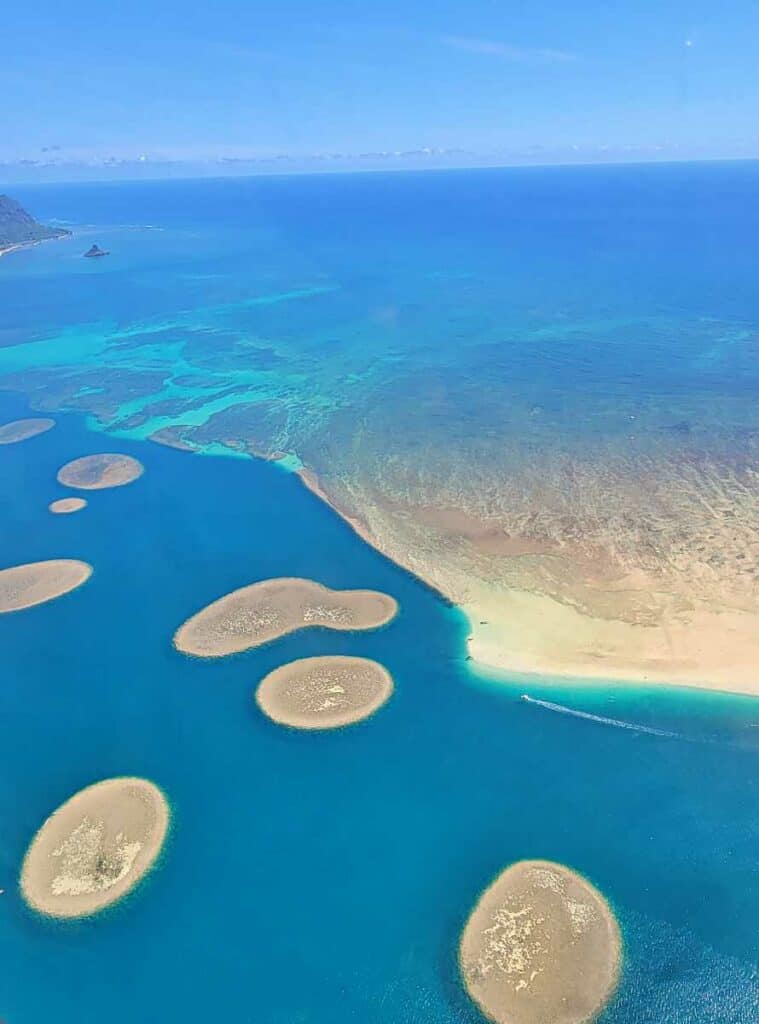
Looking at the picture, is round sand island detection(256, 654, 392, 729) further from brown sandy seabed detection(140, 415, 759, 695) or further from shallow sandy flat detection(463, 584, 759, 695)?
brown sandy seabed detection(140, 415, 759, 695)

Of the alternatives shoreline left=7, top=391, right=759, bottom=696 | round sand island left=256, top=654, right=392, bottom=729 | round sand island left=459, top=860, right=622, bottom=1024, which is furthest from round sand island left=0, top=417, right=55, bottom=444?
round sand island left=459, top=860, right=622, bottom=1024

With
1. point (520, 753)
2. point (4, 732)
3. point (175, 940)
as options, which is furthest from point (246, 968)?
point (4, 732)

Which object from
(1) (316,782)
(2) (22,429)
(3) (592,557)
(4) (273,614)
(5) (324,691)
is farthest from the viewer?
(2) (22,429)

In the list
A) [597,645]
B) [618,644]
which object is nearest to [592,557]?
[618,644]

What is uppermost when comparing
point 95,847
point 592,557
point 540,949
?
point 592,557

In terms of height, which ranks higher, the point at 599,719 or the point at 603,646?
the point at 603,646

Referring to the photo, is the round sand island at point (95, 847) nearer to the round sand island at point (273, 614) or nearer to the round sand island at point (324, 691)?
the round sand island at point (324, 691)

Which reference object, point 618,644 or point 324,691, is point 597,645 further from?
point 324,691
